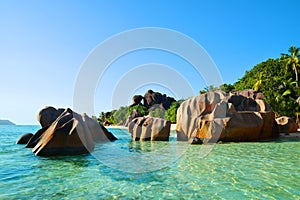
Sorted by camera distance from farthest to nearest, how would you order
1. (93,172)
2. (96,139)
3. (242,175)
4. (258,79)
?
(258,79)
(96,139)
(93,172)
(242,175)

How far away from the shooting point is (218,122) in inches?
496

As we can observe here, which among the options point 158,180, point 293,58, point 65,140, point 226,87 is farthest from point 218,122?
point 293,58

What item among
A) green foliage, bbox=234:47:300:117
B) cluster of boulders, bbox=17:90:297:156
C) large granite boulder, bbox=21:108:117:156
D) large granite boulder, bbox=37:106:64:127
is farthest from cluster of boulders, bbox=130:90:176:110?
large granite boulder, bbox=21:108:117:156

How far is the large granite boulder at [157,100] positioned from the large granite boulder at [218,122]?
44662 millimetres

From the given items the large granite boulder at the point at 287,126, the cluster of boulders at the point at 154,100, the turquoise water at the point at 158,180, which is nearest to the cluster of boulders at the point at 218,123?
the large granite boulder at the point at 287,126

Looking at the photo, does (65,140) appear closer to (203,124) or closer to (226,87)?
(203,124)

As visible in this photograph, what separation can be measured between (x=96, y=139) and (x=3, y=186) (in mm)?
9604

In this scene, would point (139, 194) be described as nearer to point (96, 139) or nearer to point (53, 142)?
point (53, 142)

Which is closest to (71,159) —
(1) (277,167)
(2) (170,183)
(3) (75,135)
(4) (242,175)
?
(3) (75,135)

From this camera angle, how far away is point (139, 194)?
3.89 metres

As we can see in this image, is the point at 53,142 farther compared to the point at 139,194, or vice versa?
the point at 53,142

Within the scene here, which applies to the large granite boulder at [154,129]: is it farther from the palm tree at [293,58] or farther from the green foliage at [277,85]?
the palm tree at [293,58]

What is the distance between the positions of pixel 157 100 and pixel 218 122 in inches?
1891

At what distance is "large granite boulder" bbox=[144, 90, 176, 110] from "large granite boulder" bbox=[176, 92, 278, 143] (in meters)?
44.7
